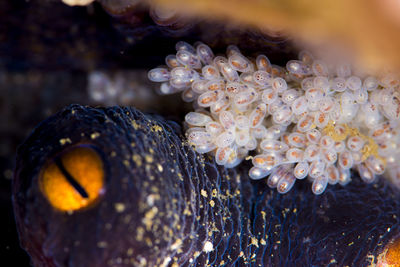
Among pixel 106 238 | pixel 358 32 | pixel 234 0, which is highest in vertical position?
pixel 358 32

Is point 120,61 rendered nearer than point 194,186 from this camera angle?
No

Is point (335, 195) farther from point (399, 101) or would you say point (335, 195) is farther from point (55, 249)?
point (55, 249)

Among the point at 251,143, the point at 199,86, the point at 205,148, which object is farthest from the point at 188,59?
the point at 251,143

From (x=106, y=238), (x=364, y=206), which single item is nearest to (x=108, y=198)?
(x=106, y=238)

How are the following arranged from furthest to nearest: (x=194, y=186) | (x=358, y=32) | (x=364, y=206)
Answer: (x=364, y=206) → (x=194, y=186) → (x=358, y=32)

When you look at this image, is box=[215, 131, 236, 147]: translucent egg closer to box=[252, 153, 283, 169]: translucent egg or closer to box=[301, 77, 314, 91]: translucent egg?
box=[252, 153, 283, 169]: translucent egg

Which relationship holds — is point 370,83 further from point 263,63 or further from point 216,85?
point 216,85

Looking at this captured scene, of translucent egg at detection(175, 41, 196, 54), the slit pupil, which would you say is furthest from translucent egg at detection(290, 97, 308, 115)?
the slit pupil

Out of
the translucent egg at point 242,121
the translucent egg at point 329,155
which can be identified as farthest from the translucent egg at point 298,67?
the translucent egg at point 329,155
